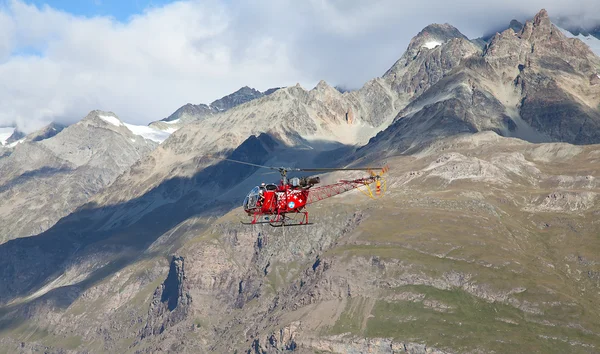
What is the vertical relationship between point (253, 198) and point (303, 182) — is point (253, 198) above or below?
below

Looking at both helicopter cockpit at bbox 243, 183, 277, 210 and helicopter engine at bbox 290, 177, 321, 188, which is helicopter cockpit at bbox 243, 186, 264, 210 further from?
helicopter engine at bbox 290, 177, 321, 188

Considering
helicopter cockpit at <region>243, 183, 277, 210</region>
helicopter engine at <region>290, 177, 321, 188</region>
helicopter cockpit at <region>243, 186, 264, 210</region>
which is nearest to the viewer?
helicopter engine at <region>290, 177, 321, 188</region>

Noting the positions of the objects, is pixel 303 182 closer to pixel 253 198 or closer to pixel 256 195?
pixel 256 195

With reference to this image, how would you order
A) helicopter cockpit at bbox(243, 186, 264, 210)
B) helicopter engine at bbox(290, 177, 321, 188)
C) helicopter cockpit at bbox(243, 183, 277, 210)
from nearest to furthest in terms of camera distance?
helicopter engine at bbox(290, 177, 321, 188), helicopter cockpit at bbox(243, 183, 277, 210), helicopter cockpit at bbox(243, 186, 264, 210)

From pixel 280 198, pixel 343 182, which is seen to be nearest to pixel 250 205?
pixel 280 198

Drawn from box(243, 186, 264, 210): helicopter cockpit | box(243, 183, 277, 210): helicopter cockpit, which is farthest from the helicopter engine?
box(243, 186, 264, 210): helicopter cockpit

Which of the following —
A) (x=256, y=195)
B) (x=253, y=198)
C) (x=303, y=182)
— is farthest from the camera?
(x=253, y=198)

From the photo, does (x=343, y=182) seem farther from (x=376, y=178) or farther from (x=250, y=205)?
(x=250, y=205)

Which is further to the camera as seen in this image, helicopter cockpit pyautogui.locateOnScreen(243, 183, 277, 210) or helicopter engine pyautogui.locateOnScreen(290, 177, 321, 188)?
helicopter cockpit pyautogui.locateOnScreen(243, 183, 277, 210)

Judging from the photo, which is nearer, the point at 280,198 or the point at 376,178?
the point at 280,198

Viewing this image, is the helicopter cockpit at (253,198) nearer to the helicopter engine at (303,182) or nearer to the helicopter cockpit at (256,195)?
the helicopter cockpit at (256,195)

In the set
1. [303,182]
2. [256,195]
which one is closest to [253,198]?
[256,195]
